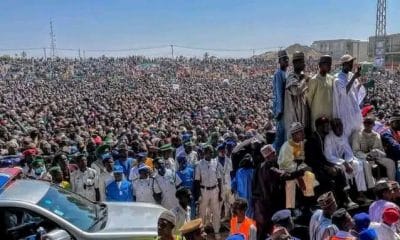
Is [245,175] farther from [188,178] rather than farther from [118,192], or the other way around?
[118,192]

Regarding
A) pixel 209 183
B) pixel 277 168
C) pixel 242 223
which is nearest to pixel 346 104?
pixel 277 168

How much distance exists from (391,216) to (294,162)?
125 cm

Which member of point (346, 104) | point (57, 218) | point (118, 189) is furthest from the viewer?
point (118, 189)

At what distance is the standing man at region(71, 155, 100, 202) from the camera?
7.39 m

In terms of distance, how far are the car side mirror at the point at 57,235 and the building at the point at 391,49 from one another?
60.1 meters

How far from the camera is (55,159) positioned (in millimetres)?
7711

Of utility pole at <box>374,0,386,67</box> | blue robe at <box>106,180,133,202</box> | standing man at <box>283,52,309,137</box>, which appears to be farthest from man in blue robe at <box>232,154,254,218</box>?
utility pole at <box>374,0,386,67</box>

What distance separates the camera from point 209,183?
26.1 feet

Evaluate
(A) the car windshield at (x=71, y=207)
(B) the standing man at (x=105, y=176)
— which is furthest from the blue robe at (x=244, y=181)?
(A) the car windshield at (x=71, y=207)

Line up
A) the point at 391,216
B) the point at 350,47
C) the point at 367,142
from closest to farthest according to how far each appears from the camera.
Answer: the point at 391,216 → the point at 367,142 → the point at 350,47

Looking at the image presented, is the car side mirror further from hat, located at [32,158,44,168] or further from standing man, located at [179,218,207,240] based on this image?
hat, located at [32,158,44,168]

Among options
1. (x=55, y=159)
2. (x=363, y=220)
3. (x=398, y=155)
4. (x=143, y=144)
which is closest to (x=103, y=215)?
(x=363, y=220)

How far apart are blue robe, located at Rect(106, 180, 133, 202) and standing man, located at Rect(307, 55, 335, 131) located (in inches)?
113

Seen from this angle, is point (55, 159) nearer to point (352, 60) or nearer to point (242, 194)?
point (242, 194)
